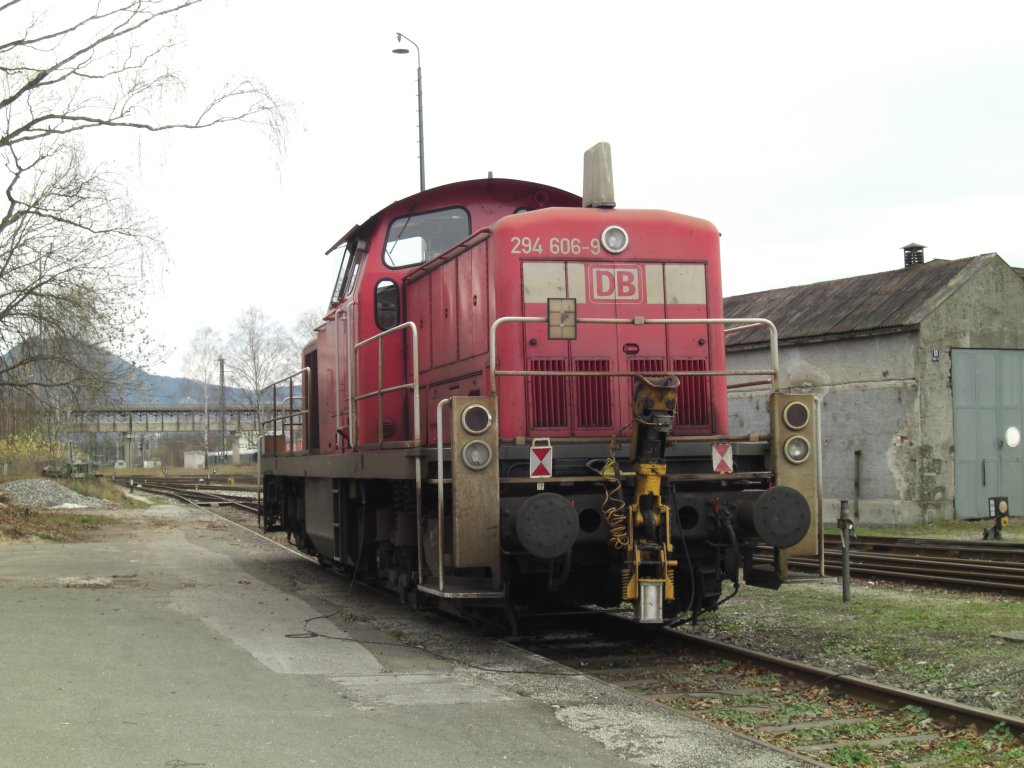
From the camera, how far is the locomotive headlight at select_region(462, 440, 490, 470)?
691 centimetres

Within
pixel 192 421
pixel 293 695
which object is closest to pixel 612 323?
pixel 293 695

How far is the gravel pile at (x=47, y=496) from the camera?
2870 centimetres

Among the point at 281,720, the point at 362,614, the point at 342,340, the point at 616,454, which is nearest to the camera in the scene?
the point at 281,720

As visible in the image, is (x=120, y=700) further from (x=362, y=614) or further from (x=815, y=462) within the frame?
(x=815, y=462)

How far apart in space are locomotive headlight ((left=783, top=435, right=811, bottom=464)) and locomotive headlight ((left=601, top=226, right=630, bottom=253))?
1.87 m

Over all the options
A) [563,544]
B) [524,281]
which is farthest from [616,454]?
Result: [524,281]

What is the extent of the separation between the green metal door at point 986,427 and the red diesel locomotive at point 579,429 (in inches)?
547

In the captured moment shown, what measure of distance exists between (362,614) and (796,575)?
3971 mm

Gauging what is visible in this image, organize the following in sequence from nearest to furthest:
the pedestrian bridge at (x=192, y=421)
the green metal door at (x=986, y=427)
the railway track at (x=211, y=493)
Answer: the green metal door at (x=986, y=427) < the railway track at (x=211, y=493) < the pedestrian bridge at (x=192, y=421)

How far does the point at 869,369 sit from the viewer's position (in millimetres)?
20609

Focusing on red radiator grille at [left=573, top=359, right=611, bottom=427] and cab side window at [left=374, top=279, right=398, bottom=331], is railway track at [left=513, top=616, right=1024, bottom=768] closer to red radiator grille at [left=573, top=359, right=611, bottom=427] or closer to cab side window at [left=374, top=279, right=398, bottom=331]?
red radiator grille at [left=573, top=359, right=611, bottom=427]

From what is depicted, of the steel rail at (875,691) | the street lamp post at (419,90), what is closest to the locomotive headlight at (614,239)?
the steel rail at (875,691)

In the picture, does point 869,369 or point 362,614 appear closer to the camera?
point 362,614

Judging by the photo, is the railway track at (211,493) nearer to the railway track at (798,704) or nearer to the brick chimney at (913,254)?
the brick chimney at (913,254)
